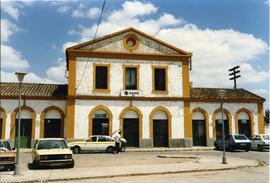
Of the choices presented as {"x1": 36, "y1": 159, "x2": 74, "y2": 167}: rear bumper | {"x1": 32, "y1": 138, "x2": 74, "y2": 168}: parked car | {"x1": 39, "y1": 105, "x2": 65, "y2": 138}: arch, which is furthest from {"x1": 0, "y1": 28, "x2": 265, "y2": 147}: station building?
{"x1": 36, "y1": 159, "x2": 74, "y2": 167}: rear bumper

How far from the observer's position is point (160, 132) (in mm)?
29312

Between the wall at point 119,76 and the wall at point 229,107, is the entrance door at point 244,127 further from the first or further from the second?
the wall at point 119,76

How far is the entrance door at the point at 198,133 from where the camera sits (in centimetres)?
3081

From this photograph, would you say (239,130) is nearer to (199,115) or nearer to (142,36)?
(199,115)

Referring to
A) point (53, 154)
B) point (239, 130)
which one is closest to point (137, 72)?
point (239, 130)

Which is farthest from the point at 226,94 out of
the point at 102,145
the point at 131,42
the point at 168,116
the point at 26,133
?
the point at 26,133

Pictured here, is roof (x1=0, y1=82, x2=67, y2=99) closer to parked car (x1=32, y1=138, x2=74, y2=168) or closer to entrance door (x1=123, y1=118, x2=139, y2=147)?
entrance door (x1=123, y1=118, x2=139, y2=147)

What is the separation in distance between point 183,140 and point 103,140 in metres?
8.16

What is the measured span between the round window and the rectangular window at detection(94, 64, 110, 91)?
2611mm

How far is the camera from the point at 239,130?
31859mm

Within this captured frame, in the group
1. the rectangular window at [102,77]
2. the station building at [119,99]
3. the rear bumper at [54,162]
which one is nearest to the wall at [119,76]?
the station building at [119,99]

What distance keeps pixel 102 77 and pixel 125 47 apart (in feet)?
11.1

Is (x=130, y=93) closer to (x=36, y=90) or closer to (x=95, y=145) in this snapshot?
(x=95, y=145)

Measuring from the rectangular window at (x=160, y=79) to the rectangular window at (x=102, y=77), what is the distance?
4.21 meters
